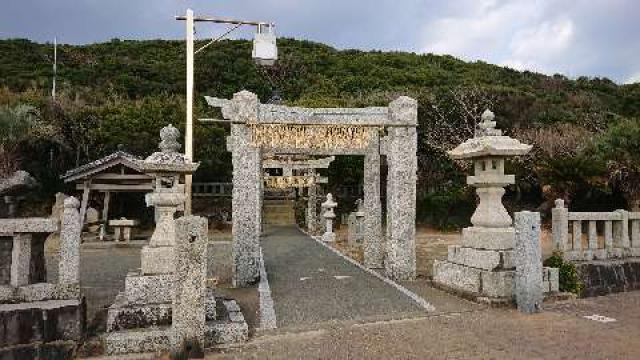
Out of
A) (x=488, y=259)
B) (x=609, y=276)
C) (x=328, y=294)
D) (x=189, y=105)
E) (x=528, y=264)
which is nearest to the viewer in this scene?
(x=528, y=264)

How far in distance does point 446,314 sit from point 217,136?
23221 millimetres

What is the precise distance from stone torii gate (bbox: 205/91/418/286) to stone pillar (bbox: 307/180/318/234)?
1270 centimetres

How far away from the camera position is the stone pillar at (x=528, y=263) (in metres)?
7.11

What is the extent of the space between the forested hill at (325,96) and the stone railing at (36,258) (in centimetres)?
1808

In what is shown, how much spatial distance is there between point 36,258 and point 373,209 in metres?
7.21

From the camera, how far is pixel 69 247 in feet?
18.4

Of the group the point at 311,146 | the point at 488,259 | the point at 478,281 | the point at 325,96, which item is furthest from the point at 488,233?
the point at 325,96

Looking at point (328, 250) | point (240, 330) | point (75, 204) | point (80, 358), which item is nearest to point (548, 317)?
point (240, 330)

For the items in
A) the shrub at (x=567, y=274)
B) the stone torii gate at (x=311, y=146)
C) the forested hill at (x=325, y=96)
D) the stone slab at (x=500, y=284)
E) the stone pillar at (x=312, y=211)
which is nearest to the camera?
the stone slab at (x=500, y=284)

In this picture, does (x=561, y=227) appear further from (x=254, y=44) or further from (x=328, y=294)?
(x=254, y=44)

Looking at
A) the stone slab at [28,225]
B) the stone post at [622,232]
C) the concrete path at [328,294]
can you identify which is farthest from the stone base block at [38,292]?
the stone post at [622,232]

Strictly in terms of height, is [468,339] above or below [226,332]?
below

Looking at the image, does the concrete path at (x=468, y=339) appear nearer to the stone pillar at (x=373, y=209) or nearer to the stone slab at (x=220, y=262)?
the stone pillar at (x=373, y=209)

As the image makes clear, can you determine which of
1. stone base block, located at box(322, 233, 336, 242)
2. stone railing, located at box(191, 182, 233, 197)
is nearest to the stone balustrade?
stone base block, located at box(322, 233, 336, 242)
